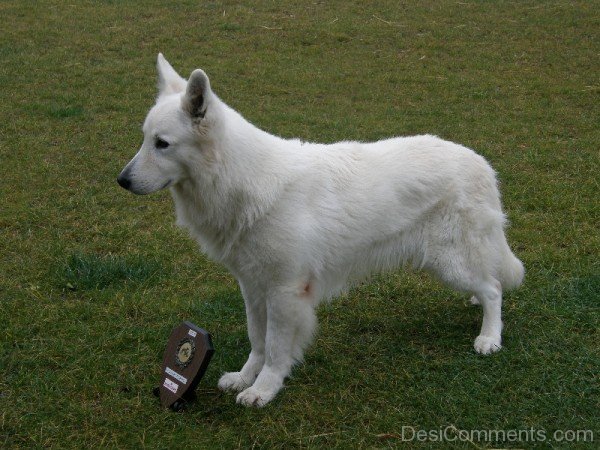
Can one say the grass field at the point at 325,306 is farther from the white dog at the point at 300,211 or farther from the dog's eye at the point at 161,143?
the dog's eye at the point at 161,143

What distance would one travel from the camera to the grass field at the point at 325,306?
370 cm

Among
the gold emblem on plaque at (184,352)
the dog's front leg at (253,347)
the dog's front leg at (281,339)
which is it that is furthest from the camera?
the dog's front leg at (253,347)

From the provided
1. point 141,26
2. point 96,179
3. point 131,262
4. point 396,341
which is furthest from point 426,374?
point 141,26

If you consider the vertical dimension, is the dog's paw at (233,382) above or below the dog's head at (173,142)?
below

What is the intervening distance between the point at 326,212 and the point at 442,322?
125 cm

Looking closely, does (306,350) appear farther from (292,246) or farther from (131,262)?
(131,262)

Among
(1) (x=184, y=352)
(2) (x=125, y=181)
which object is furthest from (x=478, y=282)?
(2) (x=125, y=181)

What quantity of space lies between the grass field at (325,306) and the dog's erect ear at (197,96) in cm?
152

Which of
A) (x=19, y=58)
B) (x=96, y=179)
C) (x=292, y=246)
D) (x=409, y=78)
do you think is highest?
(x=292, y=246)

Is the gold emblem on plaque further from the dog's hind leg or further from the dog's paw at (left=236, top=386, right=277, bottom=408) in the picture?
the dog's hind leg

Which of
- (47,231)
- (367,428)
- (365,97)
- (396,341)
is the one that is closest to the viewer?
(367,428)

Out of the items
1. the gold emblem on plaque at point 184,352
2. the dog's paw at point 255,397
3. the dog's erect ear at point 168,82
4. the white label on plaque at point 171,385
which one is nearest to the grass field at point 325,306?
the dog's paw at point 255,397

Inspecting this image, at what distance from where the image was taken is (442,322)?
4625 mm

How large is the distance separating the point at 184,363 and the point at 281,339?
1.73 feet
